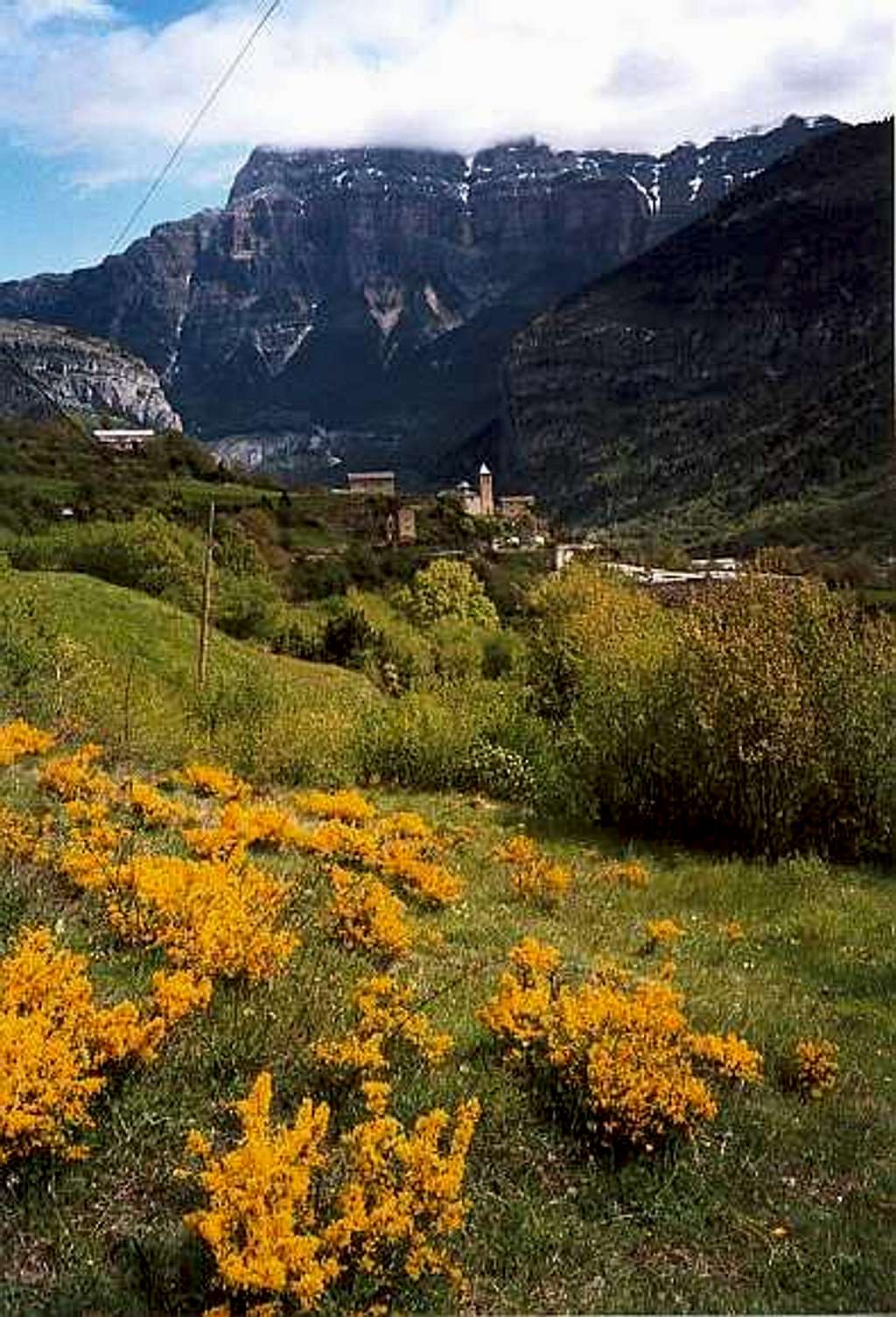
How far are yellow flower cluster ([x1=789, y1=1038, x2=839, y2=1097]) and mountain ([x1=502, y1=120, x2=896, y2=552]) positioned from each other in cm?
10297

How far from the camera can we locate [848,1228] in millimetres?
4918

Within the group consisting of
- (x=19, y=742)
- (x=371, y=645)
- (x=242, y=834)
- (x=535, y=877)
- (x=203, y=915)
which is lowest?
(x=371, y=645)

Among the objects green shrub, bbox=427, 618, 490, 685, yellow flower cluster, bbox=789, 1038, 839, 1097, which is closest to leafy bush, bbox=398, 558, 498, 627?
green shrub, bbox=427, 618, 490, 685

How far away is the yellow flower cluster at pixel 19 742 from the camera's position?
31.4 feet

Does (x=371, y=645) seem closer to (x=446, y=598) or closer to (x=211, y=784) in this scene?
(x=446, y=598)

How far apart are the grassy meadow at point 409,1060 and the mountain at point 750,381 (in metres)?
99.7

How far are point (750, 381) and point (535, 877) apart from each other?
163 m

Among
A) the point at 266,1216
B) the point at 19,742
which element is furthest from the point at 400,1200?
the point at 19,742

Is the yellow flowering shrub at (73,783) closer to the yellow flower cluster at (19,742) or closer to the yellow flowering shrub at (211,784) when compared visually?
the yellow flower cluster at (19,742)

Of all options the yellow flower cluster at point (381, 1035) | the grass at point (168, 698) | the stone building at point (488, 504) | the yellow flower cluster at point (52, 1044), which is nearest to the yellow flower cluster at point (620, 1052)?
the yellow flower cluster at point (381, 1035)

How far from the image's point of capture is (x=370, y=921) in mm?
6898

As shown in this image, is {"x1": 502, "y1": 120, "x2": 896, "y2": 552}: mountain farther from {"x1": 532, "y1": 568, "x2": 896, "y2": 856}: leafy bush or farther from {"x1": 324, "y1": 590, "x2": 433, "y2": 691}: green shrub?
{"x1": 532, "y1": 568, "x2": 896, "y2": 856}: leafy bush

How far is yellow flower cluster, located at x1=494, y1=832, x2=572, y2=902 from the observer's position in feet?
31.7

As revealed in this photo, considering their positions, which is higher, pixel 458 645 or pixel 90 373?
pixel 90 373
